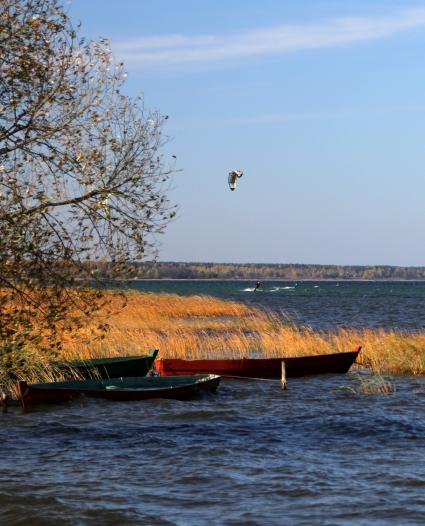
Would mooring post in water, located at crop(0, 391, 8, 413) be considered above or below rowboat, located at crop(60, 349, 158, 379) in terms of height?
below

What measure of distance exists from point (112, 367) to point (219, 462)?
9.82m

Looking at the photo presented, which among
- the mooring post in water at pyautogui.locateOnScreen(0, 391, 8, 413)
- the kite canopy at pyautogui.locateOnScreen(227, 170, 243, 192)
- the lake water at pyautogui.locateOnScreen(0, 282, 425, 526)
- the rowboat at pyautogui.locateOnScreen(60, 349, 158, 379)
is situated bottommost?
the lake water at pyautogui.locateOnScreen(0, 282, 425, 526)

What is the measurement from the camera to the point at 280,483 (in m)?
14.9

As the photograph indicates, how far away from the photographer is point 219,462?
16.5 meters

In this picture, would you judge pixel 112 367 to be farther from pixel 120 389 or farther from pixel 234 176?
pixel 234 176

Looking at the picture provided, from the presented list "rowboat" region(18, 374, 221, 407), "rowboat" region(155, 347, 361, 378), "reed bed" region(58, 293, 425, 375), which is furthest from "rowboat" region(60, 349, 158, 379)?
"rowboat" region(18, 374, 221, 407)

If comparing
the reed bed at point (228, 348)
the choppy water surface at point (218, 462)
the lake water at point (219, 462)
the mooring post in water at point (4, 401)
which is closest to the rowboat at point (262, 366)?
the reed bed at point (228, 348)

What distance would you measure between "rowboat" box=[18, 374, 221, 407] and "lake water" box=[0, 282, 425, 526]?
245mm

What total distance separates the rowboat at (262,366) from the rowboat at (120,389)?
294 cm

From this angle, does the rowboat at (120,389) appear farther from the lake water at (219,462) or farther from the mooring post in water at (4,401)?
the mooring post in water at (4,401)

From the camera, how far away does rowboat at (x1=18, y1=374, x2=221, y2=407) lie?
21641 millimetres

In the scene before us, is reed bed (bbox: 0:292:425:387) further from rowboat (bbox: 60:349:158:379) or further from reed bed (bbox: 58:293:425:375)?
rowboat (bbox: 60:349:158:379)

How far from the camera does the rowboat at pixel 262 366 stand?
27.6 m

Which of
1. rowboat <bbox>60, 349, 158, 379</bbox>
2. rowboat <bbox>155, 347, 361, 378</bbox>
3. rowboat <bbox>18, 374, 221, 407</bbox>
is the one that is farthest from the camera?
rowboat <bbox>155, 347, 361, 378</bbox>
